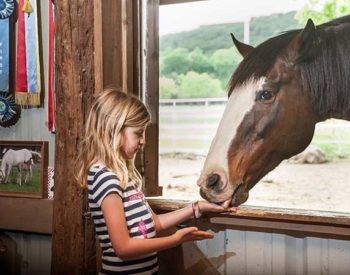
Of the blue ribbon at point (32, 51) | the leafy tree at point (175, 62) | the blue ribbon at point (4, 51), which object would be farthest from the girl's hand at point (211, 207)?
the blue ribbon at point (4, 51)

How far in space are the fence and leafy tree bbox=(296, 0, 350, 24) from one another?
427mm

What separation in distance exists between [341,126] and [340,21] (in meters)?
0.43

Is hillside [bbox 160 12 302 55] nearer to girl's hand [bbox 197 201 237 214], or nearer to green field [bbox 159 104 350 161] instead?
green field [bbox 159 104 350 161]

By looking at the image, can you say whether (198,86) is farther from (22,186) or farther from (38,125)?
(22,186)

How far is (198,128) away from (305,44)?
801 millimetres

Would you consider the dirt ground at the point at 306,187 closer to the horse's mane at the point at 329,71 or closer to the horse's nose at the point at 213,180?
the horse's nose at the point at 213,180

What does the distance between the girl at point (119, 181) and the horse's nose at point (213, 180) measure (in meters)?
0.26

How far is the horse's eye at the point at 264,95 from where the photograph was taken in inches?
66.7

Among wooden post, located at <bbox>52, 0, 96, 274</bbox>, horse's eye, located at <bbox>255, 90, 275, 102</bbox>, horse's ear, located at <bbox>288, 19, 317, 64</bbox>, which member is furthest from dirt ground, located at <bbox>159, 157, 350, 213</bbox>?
wooden post, located at <bbox>52, 0, 96, 274</bbox>

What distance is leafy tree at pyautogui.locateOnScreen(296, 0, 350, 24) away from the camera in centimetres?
171

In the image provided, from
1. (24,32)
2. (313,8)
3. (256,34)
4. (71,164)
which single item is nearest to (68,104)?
(71,164)

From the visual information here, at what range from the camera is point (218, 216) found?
1.88 meters

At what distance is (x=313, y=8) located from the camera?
1.78 metres

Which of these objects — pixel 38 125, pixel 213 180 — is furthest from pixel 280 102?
pixel 38 125
